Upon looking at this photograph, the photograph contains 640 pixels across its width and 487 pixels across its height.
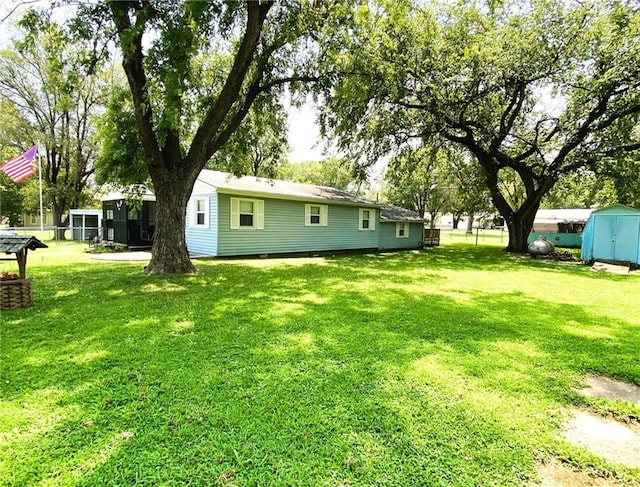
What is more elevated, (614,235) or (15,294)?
(614,235)

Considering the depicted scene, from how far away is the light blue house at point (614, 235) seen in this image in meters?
11.9

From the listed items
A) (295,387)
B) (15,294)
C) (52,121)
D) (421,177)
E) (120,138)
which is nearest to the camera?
(295,387)

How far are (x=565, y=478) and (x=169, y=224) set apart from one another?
8.32 metres

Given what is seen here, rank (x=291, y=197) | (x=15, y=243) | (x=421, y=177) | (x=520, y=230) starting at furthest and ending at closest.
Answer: (x=421, y=177)
(x=520, y=230)
(x=291, y=197)
(x=15, y=243)

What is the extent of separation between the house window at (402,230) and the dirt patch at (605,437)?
16715 millimetres

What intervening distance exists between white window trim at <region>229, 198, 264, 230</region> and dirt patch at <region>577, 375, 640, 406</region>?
10394mm

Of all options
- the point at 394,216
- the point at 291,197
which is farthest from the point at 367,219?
the point at 291,197

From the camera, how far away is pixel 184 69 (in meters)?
6.91

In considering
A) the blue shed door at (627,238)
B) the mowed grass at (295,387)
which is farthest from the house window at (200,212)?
the blue shed door at (627,238)

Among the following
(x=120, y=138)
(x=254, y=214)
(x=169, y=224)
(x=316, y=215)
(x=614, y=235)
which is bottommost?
(x=614, y=235)

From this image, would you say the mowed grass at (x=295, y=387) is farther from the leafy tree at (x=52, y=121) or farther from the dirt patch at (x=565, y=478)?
the leafy tree at (x=52, y=121)

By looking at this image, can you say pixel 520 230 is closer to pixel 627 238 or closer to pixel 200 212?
pixel 627 238

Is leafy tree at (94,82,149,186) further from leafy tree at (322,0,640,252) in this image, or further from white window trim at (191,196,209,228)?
leafy tree at (322,0,640,252)

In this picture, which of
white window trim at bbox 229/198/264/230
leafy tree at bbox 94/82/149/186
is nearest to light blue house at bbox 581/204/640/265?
white window trim at bbox 229/198/264/230
